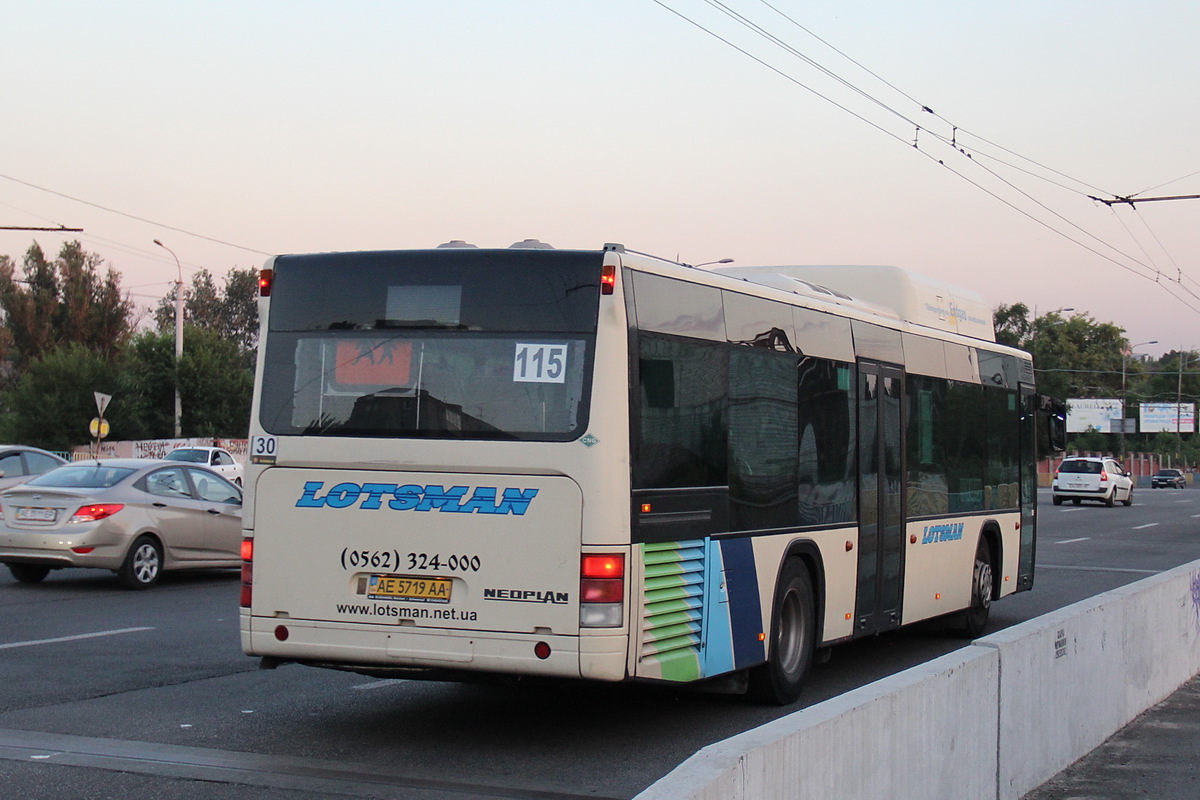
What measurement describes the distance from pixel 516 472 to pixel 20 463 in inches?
687

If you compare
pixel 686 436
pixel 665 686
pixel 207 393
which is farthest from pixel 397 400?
pixel 207 393

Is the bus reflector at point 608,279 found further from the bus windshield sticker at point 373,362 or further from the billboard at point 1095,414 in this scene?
the billboard at point 1095,414

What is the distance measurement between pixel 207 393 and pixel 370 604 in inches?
2151

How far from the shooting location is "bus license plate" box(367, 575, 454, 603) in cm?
766

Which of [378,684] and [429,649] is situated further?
[378,684]

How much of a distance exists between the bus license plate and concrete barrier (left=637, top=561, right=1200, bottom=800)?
2729 mm

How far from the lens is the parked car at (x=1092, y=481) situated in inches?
1886

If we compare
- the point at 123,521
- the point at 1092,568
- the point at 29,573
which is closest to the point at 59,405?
the point at 29,573

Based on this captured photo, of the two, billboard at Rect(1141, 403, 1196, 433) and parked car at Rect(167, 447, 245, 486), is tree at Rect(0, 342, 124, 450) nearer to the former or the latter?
parked car at Rect(167, 447, 245, 486)

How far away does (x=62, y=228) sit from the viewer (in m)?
28.7

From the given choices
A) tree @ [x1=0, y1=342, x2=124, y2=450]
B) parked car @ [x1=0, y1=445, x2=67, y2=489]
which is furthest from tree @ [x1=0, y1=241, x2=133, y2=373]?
parked car @ [x1=0, y1=445, x2=67, y2=489]

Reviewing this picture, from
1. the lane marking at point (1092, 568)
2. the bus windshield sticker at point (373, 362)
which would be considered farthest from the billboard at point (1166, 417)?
the bus windshield sticker at point (373, 362)

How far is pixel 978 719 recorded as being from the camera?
6.34 meters

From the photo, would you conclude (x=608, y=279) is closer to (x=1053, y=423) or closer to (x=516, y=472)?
(x=516, y=472)
